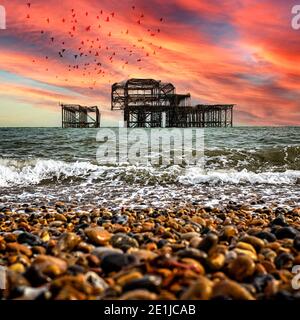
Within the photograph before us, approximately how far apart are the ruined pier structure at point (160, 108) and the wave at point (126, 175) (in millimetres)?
32566

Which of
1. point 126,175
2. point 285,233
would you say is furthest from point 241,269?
point 126,175

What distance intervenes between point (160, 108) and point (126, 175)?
34539 mm

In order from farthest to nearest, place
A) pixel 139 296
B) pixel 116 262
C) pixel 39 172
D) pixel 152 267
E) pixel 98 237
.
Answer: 1. pixel 39 172
2. pixel 98 237
3. pixel 116 262
4. pixel 152 267
5. pixel 139 296

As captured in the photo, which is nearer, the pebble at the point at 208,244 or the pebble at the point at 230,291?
the pebble at the point at 230,291

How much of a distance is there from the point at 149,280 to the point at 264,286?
2.06 feet

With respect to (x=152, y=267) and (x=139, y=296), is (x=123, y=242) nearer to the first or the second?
(x=152, y=267)

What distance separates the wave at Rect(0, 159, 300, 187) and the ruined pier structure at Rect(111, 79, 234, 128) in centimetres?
3257

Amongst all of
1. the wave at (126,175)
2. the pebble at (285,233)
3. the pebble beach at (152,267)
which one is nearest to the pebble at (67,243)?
the pebble beach at (152,267)

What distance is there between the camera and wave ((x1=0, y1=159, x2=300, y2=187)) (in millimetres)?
8992

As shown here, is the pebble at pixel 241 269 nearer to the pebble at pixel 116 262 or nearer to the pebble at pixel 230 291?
the pebble at pixel 230 291

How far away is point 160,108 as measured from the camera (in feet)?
143

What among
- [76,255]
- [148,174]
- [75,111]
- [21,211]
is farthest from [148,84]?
[76,255]

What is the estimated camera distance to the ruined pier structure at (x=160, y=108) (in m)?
43.1
